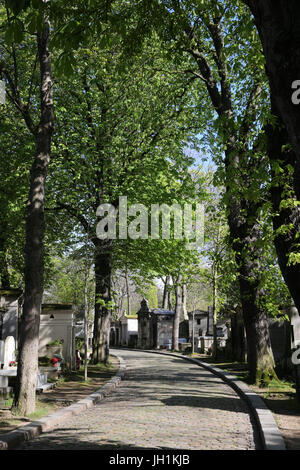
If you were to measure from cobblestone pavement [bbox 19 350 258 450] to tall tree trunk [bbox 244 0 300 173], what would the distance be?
4988mm

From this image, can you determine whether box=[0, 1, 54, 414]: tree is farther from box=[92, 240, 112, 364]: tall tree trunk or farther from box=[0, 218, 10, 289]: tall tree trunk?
box=[92, 240, 112, 364]: tall tree trunk

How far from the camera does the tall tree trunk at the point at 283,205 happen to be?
596 cm

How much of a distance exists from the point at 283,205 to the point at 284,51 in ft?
9.69

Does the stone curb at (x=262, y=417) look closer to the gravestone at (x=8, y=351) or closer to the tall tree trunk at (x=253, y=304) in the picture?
the tall tree trunk at (x=253, y=304)

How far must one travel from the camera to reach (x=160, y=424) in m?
8.41

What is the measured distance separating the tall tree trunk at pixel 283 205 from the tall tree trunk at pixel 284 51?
2255 mm

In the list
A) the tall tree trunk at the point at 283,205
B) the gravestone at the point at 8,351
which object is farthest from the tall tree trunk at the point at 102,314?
the tall tree trunk at the point at 283,205

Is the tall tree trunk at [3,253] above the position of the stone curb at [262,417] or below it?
above

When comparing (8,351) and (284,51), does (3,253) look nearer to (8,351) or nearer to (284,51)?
(8,351)

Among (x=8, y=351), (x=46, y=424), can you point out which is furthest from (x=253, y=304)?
(x=46, y=424)

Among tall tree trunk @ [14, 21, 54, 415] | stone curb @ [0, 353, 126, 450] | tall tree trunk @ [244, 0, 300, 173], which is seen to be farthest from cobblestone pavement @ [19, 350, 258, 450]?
tall tree trunk @ [244, 0, 300, 173]

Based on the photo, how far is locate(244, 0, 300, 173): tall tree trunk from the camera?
342 cm
